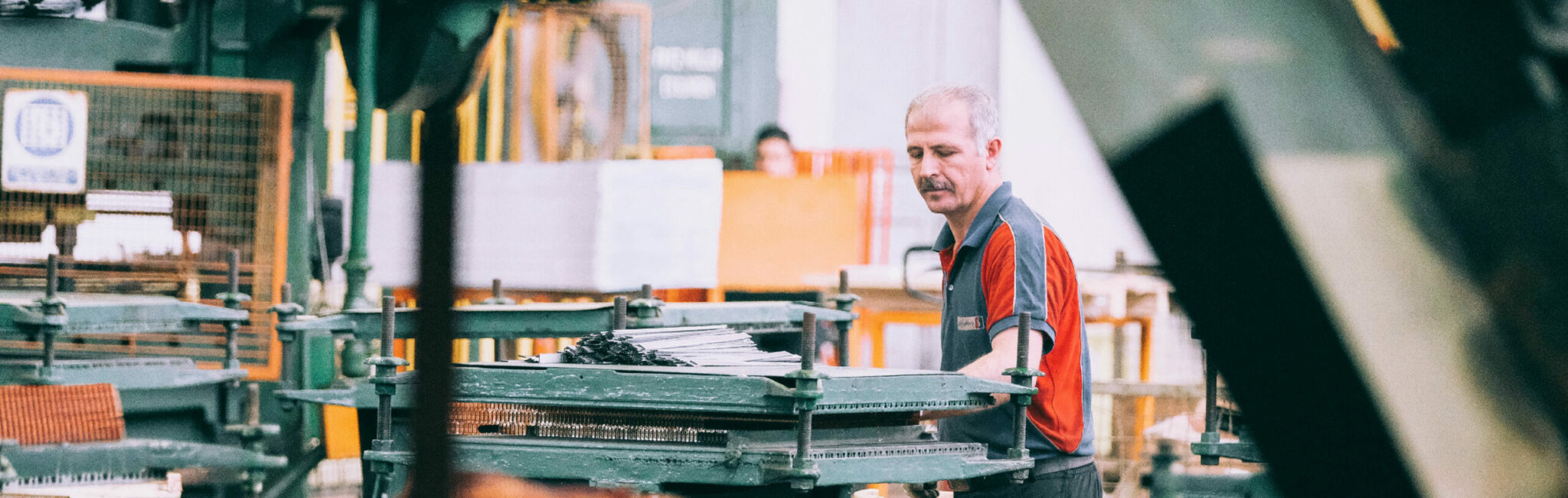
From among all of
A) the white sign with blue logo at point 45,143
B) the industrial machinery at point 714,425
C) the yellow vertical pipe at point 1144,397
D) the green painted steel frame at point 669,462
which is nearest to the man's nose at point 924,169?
the industrial machinery at point 714,425

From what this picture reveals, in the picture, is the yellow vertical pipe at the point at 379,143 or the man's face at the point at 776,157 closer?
the yellow vertical pipe at the point at 379,143

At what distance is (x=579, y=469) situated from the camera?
95.3 inches

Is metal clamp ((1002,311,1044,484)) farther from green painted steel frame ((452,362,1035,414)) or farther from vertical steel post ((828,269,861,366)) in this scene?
vertical steel post ((828,269,861,366))

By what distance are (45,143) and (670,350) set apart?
5.09 m

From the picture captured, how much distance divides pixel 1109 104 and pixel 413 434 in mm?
394

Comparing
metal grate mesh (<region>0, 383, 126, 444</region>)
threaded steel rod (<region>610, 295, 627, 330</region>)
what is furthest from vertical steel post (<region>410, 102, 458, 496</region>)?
metal grate mesh (<region>0, 383, 126, 444</region>)

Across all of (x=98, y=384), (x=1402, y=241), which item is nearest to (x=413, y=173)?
(x=1402, y=241)

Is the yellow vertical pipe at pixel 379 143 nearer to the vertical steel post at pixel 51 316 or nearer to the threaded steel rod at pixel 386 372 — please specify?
the vertical steel post at pixel 51 316

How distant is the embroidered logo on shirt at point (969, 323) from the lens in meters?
2.97

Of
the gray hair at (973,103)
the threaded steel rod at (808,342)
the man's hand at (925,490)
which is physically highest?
the gray hair at (973,103)

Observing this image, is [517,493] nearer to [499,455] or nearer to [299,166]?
[499,455]

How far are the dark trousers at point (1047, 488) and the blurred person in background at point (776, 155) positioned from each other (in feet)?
23.0

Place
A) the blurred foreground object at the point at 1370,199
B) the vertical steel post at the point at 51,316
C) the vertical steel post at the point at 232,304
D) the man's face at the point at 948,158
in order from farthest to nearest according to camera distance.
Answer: the vertical steel post at the point at 232,304, the vertical steel post at the point at 51,316, the man's face at the point at 948,158, the blurred foreground object at the point at 1370,199

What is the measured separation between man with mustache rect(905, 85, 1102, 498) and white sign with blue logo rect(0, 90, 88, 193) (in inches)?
203
